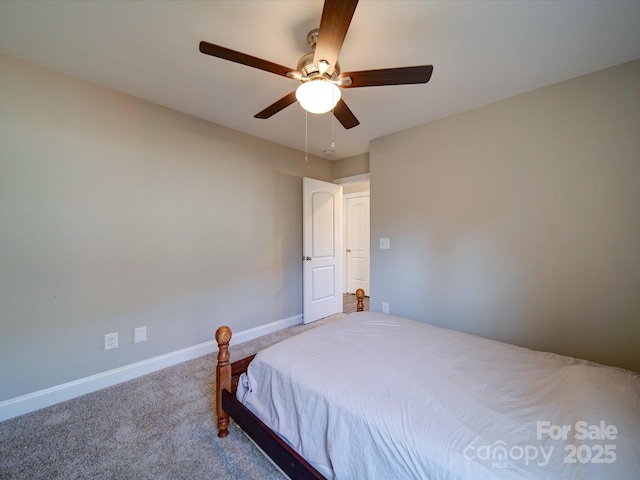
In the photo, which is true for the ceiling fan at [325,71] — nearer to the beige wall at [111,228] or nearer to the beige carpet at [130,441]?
the beige wall at [111,228]

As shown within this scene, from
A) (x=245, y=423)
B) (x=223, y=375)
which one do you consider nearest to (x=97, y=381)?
(x=223, y=375)

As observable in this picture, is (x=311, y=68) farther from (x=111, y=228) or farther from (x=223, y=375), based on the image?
(x=111, y=228)

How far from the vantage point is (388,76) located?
1.39 metres

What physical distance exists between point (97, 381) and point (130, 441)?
84cm

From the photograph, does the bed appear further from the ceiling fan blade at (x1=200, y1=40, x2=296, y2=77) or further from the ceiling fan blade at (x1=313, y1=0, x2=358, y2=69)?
the ceiling fan blade at (x1=313, y1=0, x2=358, y2=69)

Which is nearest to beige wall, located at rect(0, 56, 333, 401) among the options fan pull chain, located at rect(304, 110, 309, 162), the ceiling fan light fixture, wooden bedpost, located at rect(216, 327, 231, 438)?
fan pull chain, located at rect(304, 110, 309, 162)

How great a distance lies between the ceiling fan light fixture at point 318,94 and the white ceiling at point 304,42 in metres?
0.43

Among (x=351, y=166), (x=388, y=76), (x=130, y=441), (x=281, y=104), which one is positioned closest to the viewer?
(x=388, y=76)

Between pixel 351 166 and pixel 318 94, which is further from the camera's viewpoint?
pixel 351 166

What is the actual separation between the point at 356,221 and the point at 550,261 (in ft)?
11.9

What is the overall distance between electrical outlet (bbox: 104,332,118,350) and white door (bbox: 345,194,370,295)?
415 centimetres

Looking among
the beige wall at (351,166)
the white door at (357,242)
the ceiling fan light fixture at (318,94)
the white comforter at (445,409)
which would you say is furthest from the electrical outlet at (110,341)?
the white door at (357,242)

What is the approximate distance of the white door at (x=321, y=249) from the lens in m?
3.65

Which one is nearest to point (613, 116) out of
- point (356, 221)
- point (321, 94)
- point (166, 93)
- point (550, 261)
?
point (550, 261)
